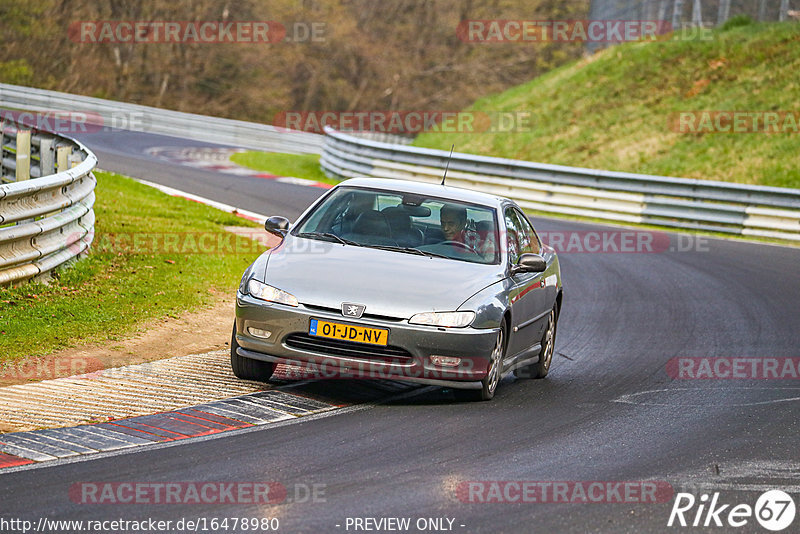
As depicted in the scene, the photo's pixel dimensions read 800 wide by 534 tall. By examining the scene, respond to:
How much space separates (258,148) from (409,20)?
2910cm

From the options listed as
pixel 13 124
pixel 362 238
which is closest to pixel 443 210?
pixel 362 238

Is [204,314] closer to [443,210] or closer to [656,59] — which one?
[443,210]

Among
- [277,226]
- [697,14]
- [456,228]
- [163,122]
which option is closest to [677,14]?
[697,14]

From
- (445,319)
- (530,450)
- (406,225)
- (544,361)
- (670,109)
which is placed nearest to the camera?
(530,450)

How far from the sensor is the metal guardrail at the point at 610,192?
2244 cm

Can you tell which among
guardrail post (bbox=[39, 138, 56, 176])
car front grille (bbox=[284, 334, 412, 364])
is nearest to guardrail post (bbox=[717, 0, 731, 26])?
guardrail post (bbox=[39, 138, 56, 176])

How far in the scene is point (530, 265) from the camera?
8680 mm

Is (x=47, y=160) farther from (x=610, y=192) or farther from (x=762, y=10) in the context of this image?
(x=762, y=10)

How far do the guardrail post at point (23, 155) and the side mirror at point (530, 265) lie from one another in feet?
27.6

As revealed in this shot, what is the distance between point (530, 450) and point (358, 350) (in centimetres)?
142

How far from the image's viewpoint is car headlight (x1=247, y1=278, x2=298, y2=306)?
773cm

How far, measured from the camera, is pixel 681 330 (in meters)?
12.1

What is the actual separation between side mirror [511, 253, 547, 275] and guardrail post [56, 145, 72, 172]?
7653 millimetres

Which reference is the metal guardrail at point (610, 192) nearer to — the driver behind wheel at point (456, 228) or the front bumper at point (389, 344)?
the driver behind wheel at point (456, 228)
